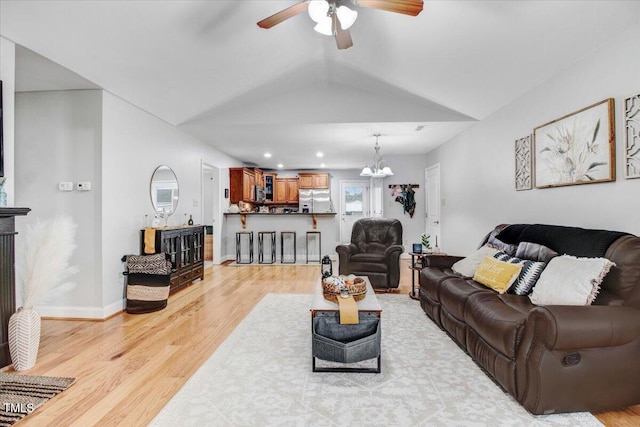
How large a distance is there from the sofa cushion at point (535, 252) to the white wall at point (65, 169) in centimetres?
416

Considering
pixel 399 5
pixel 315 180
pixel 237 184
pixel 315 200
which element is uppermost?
pixel 399 5

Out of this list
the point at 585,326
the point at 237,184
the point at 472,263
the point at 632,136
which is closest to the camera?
the point at 585,326

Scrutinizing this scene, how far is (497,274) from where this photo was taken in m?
2.62

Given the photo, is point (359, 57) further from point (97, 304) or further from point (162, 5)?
point (97, 304)

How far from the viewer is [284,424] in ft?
5.57

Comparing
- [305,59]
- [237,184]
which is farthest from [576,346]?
[237,184]

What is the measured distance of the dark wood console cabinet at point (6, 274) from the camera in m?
2.31

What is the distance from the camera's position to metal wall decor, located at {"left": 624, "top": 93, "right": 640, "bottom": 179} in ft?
7.12

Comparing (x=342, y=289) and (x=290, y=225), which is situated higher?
(x=290, y=225)

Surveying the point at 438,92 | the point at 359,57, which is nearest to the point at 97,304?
the point at 359,57

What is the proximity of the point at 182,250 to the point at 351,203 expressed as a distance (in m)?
5.60

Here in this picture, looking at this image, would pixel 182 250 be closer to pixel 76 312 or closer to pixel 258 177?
pixel 76 312

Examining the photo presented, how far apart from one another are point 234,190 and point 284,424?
629 cm

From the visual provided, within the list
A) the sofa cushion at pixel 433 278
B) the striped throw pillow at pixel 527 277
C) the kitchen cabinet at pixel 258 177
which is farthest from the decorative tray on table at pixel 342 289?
the kitchen cabinet at pixel 258 177
